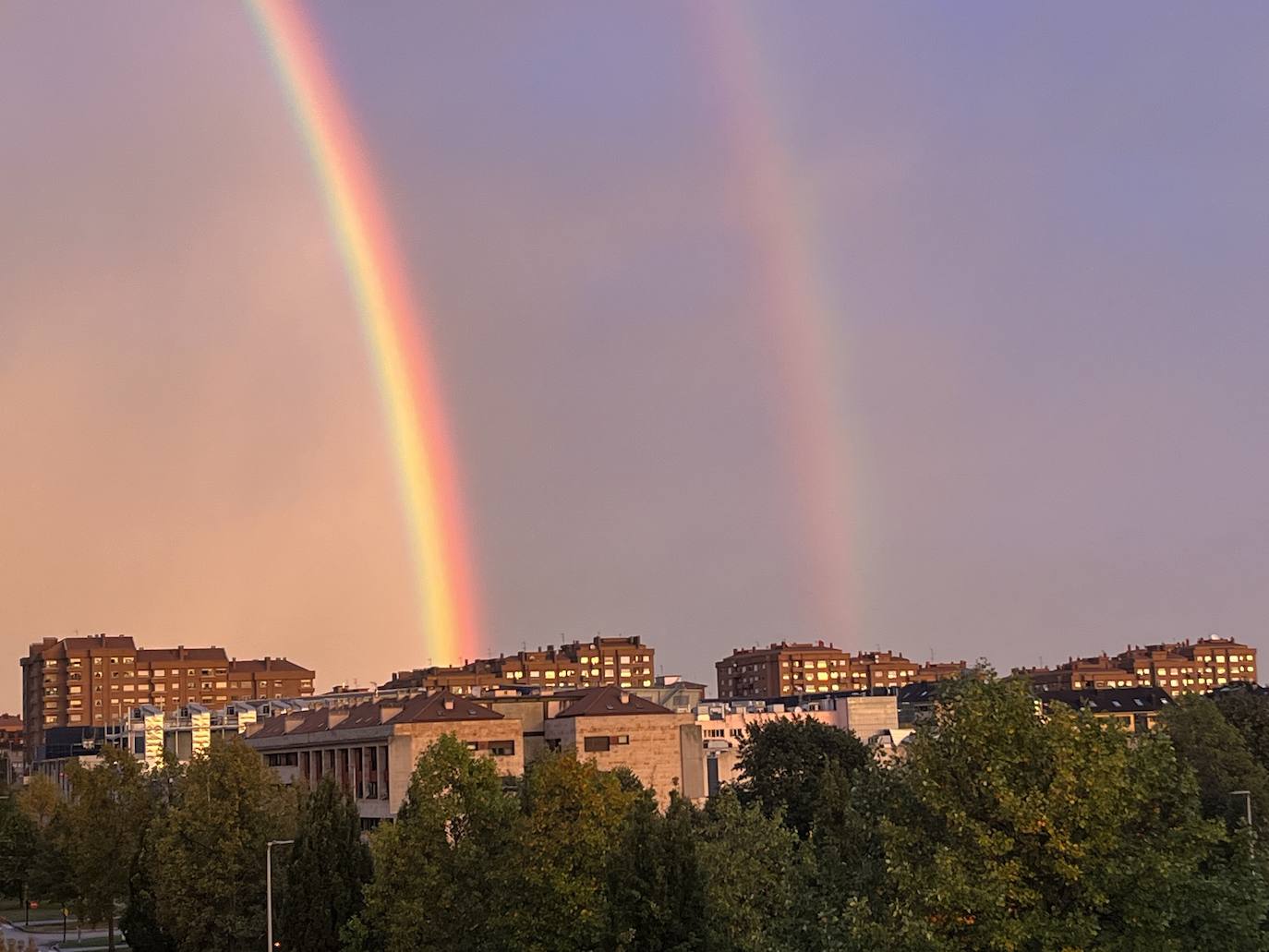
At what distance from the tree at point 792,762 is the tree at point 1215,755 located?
2044 centimetres

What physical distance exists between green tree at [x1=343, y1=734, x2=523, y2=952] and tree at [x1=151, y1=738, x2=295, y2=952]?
60.8 feet

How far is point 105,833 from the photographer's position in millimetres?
89875

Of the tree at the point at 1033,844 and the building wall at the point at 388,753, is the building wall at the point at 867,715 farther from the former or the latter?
the tree at the point at 1033,844

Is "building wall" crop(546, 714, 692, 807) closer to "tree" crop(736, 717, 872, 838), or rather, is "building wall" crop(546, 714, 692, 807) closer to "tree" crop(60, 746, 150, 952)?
"tree" crop(736, 717, 872, 838)

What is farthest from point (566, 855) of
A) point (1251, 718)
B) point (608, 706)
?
point (1251, 718)

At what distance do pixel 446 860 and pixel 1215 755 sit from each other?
198 feet

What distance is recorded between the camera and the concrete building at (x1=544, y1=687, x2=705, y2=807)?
108938mm

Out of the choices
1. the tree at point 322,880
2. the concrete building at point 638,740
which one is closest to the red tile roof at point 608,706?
the concrete building at point 638,740

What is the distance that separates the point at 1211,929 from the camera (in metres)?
32.7

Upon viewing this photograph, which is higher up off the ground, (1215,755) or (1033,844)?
(1033,844)

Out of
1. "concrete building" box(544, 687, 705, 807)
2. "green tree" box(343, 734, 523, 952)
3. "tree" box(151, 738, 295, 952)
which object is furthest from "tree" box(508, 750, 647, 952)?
"concrete building" box(544, 687, 705, 807)

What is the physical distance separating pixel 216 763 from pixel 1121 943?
5144 centimetres

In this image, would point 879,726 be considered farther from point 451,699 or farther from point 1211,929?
point 1211,929

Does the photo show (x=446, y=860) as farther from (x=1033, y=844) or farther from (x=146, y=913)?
(x=146, y=913)
